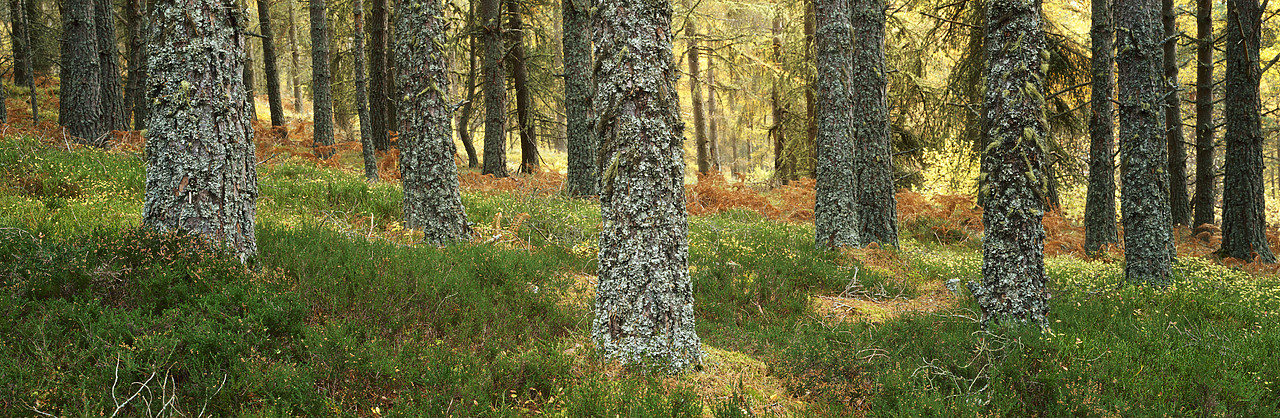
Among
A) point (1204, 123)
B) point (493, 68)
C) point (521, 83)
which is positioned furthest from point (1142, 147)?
point (521, 83)

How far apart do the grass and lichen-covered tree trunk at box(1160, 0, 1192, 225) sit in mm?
8723

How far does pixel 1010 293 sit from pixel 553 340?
159 inches

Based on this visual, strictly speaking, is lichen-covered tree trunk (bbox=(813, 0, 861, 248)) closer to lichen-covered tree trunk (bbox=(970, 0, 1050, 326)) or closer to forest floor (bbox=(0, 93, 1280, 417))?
forest floor (bbox=(0, 93, 1280, 417))

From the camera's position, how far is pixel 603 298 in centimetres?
528

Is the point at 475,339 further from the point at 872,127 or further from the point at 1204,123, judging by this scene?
the point at 1204,123

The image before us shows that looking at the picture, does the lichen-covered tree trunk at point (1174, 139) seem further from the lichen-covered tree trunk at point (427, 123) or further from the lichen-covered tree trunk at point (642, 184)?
the lichen-covered tree trunk at point (427, 123)

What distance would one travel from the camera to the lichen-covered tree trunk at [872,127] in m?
10.4

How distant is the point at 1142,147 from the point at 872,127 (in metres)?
3.47

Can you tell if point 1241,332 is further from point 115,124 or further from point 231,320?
point 115,124

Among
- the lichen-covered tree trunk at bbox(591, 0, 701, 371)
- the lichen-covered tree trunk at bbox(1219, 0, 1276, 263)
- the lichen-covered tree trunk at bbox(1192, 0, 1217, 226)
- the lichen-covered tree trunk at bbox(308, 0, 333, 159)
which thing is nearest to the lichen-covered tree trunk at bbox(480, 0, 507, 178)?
the lichen-covered tree trunk at bbox(308, 0, 333, 159)

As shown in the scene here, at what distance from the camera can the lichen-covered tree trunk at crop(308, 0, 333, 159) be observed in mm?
15328

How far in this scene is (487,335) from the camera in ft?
17.8

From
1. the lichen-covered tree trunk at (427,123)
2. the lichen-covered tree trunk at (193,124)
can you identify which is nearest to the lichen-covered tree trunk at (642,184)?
the lichen-covered tree trunk at (193,124)

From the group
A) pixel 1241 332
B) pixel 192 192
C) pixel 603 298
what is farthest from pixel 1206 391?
pixel 192 192
